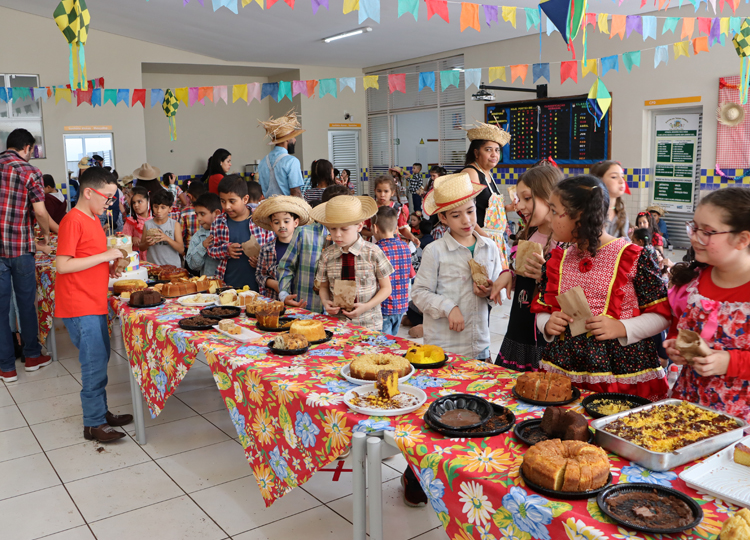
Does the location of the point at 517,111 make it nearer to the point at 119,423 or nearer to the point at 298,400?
the point at 119,423

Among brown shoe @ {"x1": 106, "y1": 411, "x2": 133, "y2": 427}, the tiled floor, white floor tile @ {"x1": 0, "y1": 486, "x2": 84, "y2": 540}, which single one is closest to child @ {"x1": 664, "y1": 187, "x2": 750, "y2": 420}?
the tiled floor

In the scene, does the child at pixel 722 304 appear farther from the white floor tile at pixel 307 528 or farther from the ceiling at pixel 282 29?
the ceiling at pixel 282 29

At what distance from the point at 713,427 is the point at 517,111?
9515 mm

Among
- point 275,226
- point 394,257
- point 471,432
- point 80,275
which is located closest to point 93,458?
point 80,275

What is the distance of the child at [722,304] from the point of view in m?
1.81

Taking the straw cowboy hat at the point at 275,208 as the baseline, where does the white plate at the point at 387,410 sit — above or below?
below

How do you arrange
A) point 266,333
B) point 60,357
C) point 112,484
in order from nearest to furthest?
1. point 266,333
2. point 112,484
3. point 60,357

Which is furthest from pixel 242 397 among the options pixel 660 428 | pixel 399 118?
pixel 399 118

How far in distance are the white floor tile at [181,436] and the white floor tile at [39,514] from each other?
56cm

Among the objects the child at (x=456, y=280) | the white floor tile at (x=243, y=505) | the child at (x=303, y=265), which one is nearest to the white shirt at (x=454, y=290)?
the child at (x=456, y=280)

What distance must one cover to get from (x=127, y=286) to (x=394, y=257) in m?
1.84

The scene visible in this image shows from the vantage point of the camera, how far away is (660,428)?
5.19 feet

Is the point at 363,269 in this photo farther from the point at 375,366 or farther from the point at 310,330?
the point at 375,366

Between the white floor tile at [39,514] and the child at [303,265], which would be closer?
the white floor tile at [39,514]
